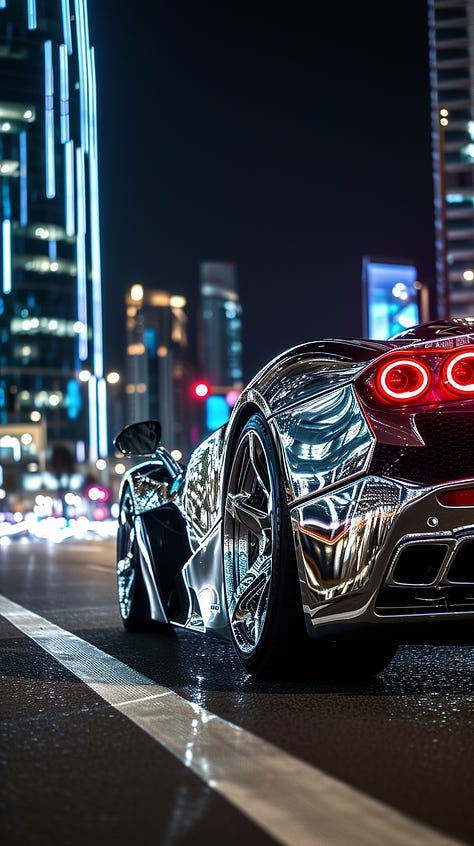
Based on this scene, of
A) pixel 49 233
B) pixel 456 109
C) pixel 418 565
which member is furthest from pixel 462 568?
pixel 49 233

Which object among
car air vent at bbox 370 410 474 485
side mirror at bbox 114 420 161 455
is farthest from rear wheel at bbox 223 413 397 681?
side mirror at bbox 114 420 161 455

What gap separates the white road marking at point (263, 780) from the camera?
101 inches

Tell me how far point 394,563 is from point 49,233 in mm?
138481

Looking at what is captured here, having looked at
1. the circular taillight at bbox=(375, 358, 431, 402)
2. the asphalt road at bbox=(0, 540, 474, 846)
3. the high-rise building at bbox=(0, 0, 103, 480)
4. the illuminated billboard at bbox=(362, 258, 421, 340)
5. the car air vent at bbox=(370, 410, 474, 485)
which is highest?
the high-rise building at bbox=(0, 0, 103, 480)

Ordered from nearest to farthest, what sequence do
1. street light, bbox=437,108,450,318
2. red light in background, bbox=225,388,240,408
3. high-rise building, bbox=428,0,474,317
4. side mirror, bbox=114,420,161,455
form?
side mirror, bbox=114,420,161,455 < street light, bbox=437,108,450,318 < red light in background, bbox=225,388,240,408 < high-rise building, bbox=428,0,474,317

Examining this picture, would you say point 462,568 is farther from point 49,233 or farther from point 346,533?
point 49,233

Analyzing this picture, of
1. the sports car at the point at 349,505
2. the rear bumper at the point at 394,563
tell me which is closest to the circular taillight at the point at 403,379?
the sports car at the point at 349,505

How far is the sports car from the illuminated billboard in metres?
31.5

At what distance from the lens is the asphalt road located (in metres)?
2.66

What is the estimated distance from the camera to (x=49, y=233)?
457ft

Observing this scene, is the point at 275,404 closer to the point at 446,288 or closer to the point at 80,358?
the point at 446,288

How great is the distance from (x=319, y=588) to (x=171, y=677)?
1026 mm

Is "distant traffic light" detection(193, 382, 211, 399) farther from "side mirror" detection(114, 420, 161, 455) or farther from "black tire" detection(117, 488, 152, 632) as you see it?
"side mirror" detection(114, 420, 161, 455)

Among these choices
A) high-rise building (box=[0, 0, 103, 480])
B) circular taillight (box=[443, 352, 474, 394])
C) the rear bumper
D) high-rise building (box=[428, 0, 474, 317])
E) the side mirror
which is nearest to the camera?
the rear bumper
